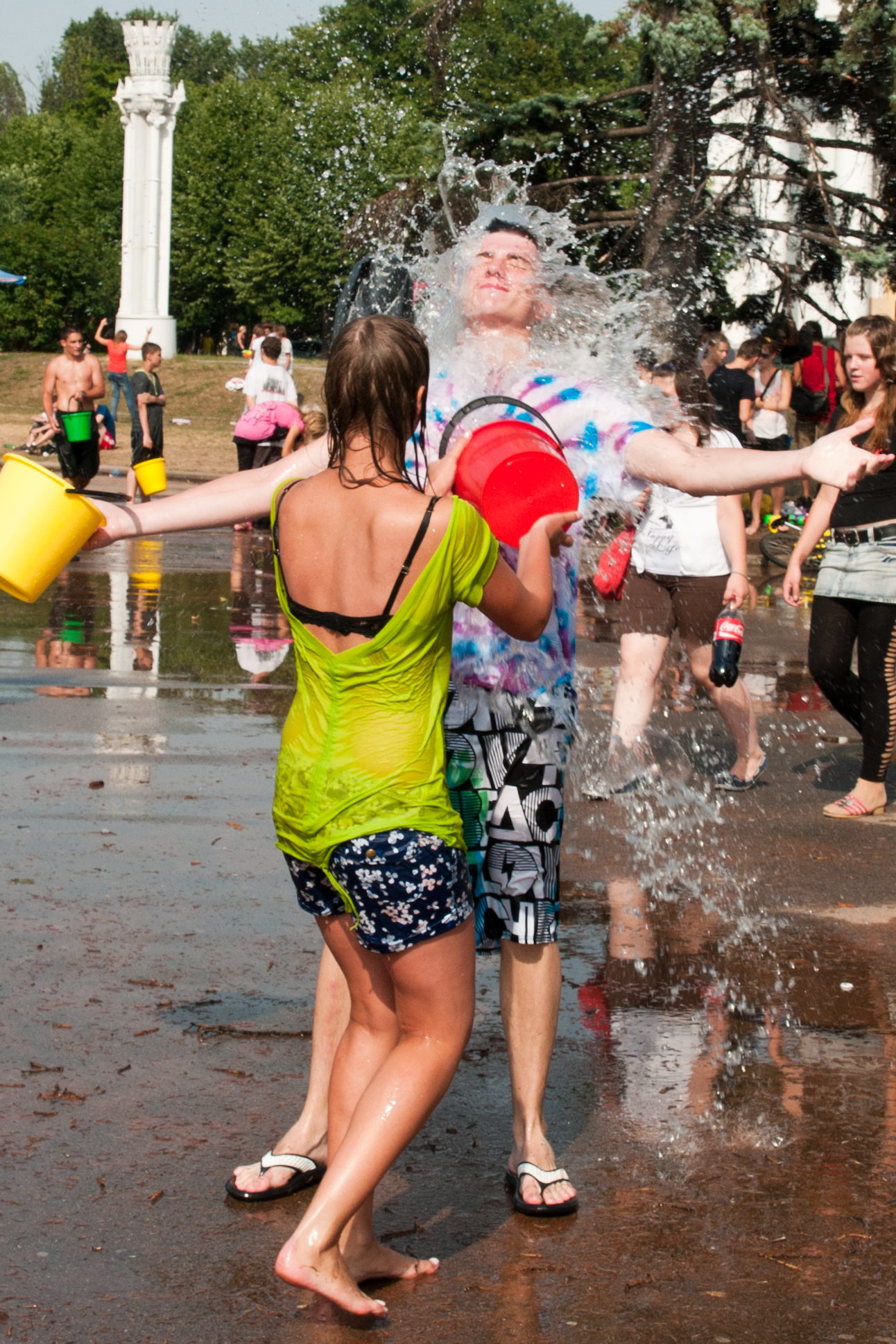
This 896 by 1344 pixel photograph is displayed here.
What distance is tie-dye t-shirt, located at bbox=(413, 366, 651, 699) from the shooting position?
3348 millimetres

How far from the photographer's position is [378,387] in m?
2.74

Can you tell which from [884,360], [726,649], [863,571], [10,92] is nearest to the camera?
[884,360]

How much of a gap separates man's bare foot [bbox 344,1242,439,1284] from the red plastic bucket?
137 cm

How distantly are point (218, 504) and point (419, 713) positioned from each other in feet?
2.60

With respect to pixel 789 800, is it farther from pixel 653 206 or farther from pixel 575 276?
pixel 653 206

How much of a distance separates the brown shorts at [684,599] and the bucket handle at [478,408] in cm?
387

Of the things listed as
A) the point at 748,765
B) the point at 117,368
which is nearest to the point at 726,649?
the point at 748,765

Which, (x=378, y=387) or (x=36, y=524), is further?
(x=36, y=524)

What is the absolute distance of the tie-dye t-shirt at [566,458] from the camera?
11.0 ft

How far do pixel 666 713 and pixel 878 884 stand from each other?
3118mm

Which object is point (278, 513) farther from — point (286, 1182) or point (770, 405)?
point (770, 405)

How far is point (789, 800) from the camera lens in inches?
276

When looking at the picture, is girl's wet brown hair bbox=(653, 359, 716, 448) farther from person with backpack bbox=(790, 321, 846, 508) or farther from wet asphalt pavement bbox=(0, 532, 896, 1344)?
person with backpack bbox=(790, 321, 846, 508)

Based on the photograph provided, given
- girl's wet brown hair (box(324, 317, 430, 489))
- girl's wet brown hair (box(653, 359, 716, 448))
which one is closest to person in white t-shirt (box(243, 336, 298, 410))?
girl's wet brown hair (box(653, 359, 716, 448))
